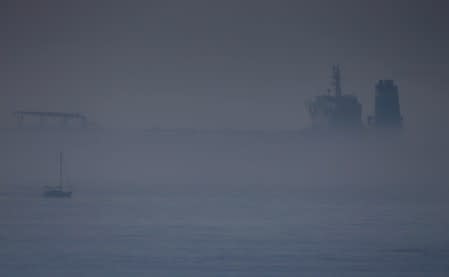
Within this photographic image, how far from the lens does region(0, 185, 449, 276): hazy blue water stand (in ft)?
93.3

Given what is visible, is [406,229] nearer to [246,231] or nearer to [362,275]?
[246,231]

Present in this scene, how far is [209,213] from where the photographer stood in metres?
55.2

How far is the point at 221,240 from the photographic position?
37531 mm

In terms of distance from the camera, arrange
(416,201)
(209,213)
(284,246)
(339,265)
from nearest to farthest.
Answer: (339,265) < (284,246) < (209,213) < (416,201)

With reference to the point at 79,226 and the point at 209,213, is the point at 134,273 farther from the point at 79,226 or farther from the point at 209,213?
the point at 209,213

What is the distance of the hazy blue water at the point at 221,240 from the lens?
28.4 meters

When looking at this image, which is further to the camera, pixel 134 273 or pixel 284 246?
pixel 284 246

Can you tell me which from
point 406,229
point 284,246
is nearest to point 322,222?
point 406,229

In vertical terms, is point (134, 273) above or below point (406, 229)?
below

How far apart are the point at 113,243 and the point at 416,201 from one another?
→ 130 ft

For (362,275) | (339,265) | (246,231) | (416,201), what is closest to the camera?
(362,275)

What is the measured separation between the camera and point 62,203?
209ft

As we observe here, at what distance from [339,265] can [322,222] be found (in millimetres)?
19468

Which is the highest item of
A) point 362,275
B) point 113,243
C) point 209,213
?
point 209,213
